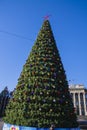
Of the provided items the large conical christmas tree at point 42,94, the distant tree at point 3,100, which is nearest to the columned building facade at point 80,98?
the distant tree at point 3,100

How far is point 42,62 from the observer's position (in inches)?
520

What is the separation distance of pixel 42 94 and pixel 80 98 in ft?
213

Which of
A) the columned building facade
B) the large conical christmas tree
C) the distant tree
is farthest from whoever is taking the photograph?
the columned building facade

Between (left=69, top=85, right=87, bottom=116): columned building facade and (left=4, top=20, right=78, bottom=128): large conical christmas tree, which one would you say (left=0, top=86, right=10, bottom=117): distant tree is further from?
(left=4, top=20, right=78, bottom=128): large conical christmas tree

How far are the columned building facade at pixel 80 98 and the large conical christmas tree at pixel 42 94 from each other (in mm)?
62208

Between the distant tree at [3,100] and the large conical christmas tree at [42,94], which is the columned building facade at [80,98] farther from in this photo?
the large conical christmas tree at [42,94]

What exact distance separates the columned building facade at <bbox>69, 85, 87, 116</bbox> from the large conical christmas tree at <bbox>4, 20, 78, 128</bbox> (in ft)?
204

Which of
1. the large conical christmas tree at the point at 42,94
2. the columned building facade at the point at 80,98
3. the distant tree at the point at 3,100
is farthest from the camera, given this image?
the columned building facade at the point at 80,98

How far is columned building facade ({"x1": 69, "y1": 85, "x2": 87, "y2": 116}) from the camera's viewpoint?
71.4m

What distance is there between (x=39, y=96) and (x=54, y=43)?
5239 millimetres

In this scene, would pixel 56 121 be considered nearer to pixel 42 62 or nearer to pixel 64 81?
pixel 64 81

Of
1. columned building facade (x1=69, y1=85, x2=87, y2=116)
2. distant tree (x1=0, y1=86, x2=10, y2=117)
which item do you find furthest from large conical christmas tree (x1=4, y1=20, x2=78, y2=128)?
columned building facade (x1=69, y1=85, x2=87, y2=116)

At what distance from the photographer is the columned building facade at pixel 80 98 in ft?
234

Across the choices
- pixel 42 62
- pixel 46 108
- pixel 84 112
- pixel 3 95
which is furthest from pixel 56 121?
pixel 84 112
